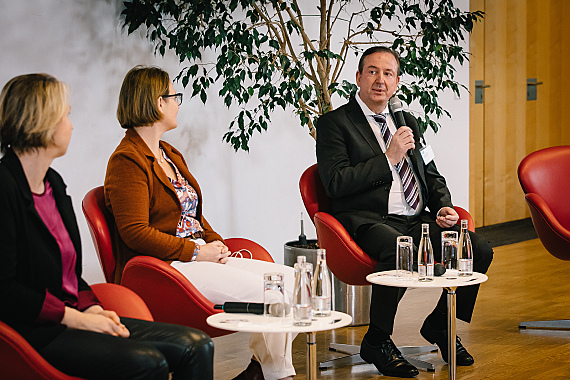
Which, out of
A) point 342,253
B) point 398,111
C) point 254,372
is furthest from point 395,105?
point 254,372

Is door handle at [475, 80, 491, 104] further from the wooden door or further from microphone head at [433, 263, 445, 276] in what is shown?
microphone head at [433, 263, 445, 276]

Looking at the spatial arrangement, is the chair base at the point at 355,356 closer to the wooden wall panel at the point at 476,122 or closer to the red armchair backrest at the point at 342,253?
the red armchair backrest at the point at 342,253

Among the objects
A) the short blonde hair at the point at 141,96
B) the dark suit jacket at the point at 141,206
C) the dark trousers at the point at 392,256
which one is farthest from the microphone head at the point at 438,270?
the short blonde hair at the point at 141,96

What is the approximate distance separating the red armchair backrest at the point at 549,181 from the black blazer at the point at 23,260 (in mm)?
2972

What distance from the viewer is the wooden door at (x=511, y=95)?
7.66 m

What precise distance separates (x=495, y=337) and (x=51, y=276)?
2682mm

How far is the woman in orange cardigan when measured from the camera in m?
2.99


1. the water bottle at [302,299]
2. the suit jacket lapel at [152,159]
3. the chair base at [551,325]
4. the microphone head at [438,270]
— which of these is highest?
the suit jacket lapel at [152,159]

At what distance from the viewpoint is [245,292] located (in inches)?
117

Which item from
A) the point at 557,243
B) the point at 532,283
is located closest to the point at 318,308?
the point at 557,243

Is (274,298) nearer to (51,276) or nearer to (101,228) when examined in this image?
(51,276)

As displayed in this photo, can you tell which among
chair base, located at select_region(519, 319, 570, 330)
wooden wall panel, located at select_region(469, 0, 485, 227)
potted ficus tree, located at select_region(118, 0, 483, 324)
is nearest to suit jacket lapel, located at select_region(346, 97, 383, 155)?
potted ficus tree, located at select_region(118, 0, 483, 324)

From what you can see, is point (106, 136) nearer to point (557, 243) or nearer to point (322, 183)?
point (322, 183)

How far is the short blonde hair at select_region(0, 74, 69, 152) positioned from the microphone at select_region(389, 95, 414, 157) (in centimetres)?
199
